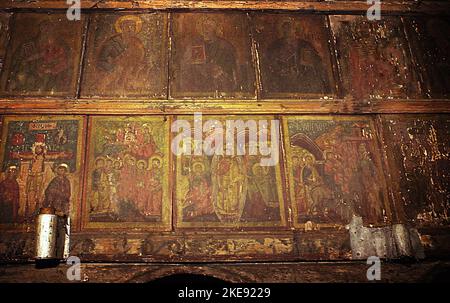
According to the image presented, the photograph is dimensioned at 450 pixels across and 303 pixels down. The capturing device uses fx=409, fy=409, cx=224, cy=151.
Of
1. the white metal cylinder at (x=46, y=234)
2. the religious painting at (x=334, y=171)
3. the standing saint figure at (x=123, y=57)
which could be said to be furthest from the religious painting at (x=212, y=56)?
the white metal cylinder at (x=46, y=234)

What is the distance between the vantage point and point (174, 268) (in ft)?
10.4

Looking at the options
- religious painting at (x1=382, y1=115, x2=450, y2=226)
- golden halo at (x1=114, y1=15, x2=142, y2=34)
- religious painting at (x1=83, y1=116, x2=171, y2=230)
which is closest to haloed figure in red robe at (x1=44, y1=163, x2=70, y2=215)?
religious painting at (x1=83, y1=116, x2=171, y2=230)

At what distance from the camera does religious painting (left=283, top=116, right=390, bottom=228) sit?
11.7ft

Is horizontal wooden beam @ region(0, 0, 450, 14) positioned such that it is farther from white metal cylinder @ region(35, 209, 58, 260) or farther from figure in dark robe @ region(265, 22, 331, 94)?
white metal cylinder @ region(35, 209, 58, 260)

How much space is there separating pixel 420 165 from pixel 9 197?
3.69 m

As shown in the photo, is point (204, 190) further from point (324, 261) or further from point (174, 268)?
point (324, 261)

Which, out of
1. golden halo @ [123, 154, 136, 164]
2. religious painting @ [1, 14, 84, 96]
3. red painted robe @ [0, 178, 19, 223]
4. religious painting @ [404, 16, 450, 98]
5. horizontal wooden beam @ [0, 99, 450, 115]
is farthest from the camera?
religious painting @ [404, 16, 450, 98]

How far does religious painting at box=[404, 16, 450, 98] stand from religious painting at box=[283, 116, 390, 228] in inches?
35.8

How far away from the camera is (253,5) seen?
4.45 m

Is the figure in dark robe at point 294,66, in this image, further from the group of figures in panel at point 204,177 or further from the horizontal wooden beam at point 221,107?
the group of figures in panel at point 204,177

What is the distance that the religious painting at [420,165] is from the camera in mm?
3621

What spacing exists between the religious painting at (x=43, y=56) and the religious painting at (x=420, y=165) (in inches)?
123
